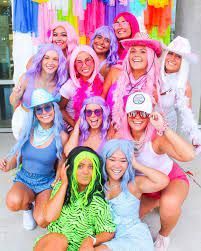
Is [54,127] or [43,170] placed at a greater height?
[54,127]

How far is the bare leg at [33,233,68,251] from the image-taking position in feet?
6.37

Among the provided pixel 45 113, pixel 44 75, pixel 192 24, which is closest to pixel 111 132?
pixel 45 113

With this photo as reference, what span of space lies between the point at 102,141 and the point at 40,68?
872 mm

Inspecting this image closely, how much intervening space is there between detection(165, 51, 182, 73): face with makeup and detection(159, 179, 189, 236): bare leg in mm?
933

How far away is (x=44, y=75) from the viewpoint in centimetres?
291

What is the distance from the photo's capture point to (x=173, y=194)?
2314mm

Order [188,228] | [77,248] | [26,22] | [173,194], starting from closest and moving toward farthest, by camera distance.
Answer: [77,248] < [173,194] < [188,228] < [26,22]

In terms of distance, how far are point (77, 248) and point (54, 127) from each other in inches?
34.4

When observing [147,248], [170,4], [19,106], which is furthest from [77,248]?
[170,4]

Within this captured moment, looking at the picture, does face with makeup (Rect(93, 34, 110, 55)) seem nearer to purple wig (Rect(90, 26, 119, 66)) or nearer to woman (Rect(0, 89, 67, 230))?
purple wig (Rect(90, 26, 119, 66))

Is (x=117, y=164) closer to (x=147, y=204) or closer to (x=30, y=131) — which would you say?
(x=147, y=204)

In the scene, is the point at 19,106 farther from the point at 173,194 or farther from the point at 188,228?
the point at 188,228

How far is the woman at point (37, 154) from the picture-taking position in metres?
2.47

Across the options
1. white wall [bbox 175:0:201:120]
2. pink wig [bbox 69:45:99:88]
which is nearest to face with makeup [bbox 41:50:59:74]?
pink wig [bbox 69:45:99:88]
